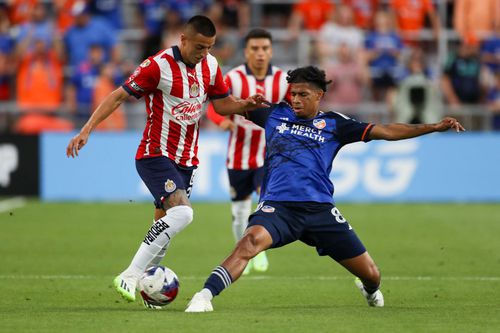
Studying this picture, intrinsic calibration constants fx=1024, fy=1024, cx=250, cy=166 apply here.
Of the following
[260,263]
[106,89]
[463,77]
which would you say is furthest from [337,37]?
[260,263]

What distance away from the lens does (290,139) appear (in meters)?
8.76

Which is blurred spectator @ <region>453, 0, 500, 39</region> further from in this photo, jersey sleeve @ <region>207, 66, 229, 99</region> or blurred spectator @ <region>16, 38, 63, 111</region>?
jersey sleeve @ <region>207, 66, 229, 99</region>

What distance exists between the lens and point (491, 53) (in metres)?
22.2

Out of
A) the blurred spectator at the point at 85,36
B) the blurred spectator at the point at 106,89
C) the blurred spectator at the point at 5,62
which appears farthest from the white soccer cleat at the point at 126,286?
the blurred spectator at the point at 5,62

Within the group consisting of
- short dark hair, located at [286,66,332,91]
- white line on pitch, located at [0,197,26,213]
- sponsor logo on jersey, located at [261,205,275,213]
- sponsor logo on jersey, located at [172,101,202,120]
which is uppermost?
short dark hair, located at [286,66,332,91]

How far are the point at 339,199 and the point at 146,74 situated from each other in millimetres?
10646

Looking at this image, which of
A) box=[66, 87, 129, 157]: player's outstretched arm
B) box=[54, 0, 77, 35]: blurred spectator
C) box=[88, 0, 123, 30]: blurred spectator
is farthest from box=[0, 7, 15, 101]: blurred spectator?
box=[66, 87, 129, 157]: player's outstretched arm

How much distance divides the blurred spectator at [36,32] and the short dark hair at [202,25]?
1269 centimetres

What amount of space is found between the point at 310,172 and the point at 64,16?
49.0 feet

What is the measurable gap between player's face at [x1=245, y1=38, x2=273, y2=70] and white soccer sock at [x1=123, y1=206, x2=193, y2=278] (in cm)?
352

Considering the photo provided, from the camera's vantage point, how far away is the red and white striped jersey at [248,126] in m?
12.0

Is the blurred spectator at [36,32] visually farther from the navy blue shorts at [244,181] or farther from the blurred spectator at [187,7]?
the navy blue shorts at [244,181]

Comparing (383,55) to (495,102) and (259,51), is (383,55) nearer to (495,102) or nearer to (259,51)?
(495,102)

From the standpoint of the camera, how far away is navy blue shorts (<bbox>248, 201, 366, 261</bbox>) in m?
8.52
